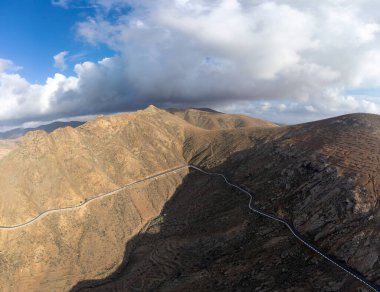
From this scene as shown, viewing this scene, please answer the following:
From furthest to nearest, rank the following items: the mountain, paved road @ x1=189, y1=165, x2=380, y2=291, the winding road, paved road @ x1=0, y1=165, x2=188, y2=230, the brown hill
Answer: the brown hill < paved road @ x1=0, y1=165, x2=188, y2=230 < the mountain < the winding road < paved road @ x1=189, y1=165, x2=380, y2=291

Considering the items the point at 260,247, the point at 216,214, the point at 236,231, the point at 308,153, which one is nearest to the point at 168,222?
the point at 216,214

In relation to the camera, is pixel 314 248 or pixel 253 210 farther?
pixel 253 210

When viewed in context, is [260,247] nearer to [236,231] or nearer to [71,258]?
[236,231]

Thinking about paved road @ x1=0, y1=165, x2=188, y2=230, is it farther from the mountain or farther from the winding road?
the mountain

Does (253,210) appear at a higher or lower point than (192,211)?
higher

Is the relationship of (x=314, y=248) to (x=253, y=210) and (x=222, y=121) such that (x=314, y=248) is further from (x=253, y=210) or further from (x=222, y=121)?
(x=222, y=121)

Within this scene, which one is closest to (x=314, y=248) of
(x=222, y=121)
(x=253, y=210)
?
(x=253, y=210)

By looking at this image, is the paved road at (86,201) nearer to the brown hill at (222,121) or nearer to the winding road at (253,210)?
the winding road at (253,210)

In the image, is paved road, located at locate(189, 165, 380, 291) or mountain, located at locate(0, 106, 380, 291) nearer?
paved road, located at locate(189, 165, 380, 291)

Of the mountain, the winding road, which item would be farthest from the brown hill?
the winding road
